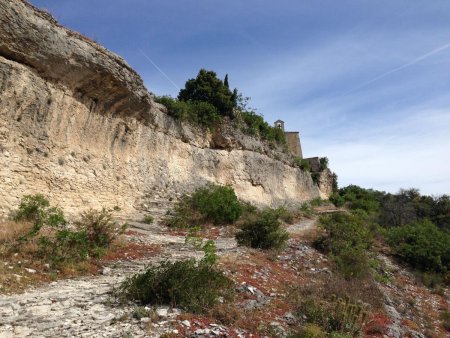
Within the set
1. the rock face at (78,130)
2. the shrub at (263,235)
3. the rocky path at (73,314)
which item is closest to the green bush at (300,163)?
the rock face at (78,130)

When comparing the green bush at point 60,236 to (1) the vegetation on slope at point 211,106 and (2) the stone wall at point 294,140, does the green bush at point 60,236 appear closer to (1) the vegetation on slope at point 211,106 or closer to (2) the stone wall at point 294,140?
(1) the vegetation on slope at point 211,106

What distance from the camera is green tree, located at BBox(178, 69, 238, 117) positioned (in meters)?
21.5

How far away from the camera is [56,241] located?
290 inches

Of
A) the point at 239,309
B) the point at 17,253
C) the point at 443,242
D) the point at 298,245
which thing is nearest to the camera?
the point at 239,309

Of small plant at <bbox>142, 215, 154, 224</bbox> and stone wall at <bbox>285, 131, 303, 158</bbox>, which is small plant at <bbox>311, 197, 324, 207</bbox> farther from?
small plant at <bbox>142, 215, 154, 224</bbox>

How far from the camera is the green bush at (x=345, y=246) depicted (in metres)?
9.80

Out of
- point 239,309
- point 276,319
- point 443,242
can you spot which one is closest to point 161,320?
point 239,309

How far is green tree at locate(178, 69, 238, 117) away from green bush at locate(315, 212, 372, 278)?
31.5ft

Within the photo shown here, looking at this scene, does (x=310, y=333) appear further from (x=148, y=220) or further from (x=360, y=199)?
(x=360, y=199)

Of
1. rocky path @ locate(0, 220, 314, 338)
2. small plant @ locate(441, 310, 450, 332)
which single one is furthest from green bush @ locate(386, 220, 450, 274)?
rocky path @ locate(0, 220, 314, 338)

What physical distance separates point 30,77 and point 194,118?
9445mm

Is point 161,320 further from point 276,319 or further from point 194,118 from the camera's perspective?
point 194,118

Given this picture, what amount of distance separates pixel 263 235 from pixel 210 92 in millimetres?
12640

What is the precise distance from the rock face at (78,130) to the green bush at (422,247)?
29.2 ft
